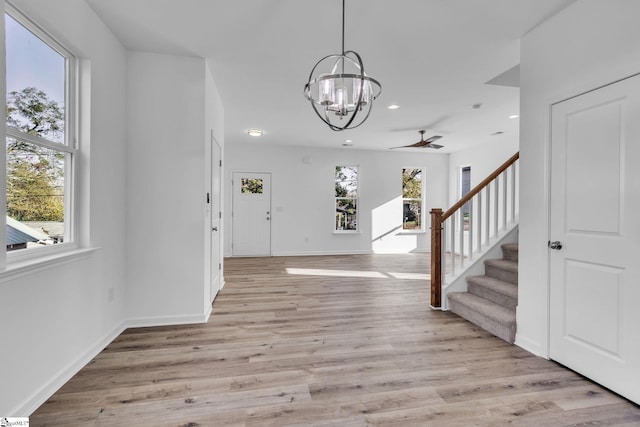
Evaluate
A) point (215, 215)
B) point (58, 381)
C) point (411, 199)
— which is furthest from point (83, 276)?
point (411, 199)

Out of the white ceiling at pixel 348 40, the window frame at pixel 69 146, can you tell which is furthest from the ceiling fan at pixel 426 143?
the window frame at pixel 69 146

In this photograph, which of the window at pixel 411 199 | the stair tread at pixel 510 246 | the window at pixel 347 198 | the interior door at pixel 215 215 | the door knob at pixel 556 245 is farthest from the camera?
the window at pixel 411 199

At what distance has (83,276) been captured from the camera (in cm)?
223

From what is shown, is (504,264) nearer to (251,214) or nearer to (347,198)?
(347,198)

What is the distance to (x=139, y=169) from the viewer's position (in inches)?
114

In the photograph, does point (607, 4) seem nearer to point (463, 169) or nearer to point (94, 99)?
point (94, 99)

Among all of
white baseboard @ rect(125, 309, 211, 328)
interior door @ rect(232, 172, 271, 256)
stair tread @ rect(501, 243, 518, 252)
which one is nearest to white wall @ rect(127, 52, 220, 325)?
white baseboard @ rect(125, 309, 211, 328)

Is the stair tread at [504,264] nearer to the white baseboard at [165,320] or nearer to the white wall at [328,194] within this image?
the white baseboard at [165,320]

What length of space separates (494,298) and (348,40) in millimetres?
2876

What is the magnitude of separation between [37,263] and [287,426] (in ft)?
5.44

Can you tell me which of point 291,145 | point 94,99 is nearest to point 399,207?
point 291,145

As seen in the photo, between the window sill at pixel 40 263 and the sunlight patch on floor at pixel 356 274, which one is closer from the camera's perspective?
the window sill at pixel 40 263

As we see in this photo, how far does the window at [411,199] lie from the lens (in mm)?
8031

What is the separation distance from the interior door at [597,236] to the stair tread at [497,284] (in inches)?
23.7
